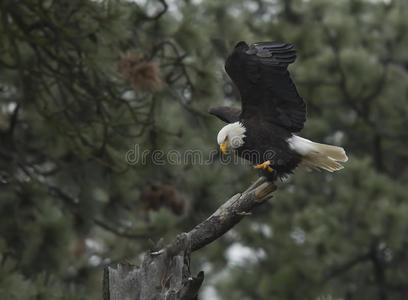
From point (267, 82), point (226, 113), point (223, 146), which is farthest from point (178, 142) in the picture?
point (267, 82)

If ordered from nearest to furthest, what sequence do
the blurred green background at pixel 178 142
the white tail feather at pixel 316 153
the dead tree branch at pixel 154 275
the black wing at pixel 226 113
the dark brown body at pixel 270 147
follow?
1. the dead tree branch at pixel 154 275
2. the dark brown body at pixel 270 147
3. the white tail feather at pixel 316 153
4. the blurred green background at pixel 178 142
5. the black wing at pixel 226 113

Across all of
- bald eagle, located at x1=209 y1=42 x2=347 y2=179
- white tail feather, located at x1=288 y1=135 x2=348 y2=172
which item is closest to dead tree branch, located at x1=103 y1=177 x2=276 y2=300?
bald eagle, located at x1=209 y1=42 x2=347 y2=179

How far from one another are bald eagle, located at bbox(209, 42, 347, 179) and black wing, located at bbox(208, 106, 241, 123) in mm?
389

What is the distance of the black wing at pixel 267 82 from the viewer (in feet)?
13.4

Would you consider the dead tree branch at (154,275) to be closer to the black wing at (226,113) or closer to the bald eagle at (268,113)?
the bald eagle at (268,113)

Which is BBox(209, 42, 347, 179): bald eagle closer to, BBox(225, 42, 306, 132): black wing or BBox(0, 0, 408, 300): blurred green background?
BBox(225, 42, 306, 132): black wing

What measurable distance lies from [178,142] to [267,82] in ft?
4.40

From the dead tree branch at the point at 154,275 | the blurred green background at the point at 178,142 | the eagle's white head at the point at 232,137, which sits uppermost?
the dead tree branch at the point at 154,275

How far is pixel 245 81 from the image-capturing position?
416 cm

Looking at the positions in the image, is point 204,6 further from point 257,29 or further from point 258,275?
point 258,275

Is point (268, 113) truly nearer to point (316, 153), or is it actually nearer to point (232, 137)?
point (232, 137)

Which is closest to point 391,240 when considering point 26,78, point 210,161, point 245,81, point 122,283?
point 210,161

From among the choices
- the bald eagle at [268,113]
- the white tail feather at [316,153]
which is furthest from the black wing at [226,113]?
the white tail feather at [316,153]

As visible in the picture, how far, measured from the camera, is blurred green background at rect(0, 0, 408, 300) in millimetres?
4551
